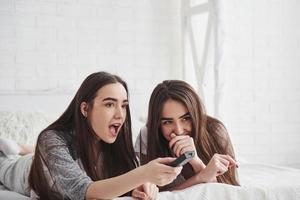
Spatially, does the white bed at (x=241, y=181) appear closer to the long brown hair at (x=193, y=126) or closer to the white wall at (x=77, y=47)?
the long brown hair at (x=193, y=126)

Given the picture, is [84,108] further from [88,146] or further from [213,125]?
[213,125]

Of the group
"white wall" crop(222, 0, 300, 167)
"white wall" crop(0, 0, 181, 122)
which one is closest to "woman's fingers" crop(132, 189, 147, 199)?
"white wall" crop(0, 0, 181, 122)

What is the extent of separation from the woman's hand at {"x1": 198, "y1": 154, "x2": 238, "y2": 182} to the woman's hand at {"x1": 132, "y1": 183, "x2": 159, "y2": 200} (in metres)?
0.27

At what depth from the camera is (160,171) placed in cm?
134

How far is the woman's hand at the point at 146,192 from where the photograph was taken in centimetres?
141

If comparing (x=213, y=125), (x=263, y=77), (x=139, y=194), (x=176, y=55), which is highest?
(x=176, y=55)

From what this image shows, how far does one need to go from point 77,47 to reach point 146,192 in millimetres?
2337

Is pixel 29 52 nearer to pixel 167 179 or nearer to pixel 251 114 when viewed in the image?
pixel 251 114

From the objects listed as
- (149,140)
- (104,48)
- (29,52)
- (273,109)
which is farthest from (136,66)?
(149,140)

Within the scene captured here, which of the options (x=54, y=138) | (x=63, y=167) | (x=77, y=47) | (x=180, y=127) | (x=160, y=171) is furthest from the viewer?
(x=77, y=47)

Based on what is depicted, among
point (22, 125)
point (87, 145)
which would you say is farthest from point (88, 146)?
point (22, 125)

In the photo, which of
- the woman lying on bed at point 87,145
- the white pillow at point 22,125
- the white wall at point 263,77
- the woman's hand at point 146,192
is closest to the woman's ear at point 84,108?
the woman lying on bed at point 87,145

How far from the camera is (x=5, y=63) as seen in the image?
3434 mm

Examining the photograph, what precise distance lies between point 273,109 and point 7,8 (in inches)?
80.1
